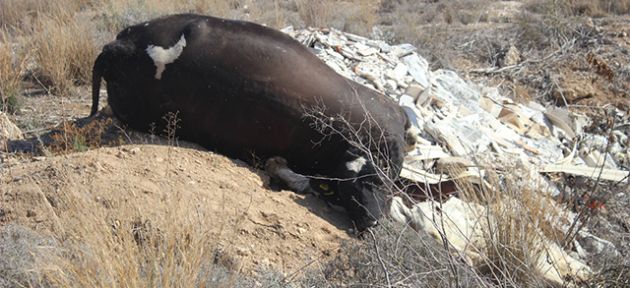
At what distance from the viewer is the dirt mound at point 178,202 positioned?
340 centimetres

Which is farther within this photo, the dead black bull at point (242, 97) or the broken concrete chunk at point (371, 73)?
the broken concrete chunk at point (371, 73)

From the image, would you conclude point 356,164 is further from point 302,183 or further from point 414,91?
point 414,91

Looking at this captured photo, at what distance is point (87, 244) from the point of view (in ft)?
9.08

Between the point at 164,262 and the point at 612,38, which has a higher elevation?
the point at 164,262

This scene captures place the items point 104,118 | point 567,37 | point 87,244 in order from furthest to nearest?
point 567,37 → point 104,118 → point 87,244

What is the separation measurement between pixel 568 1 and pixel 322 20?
14.9ft

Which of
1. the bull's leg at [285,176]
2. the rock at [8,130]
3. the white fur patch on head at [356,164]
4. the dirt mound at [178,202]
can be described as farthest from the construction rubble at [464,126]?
the rock at [8,130]

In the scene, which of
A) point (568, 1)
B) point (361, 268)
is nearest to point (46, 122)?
point (361, 268)

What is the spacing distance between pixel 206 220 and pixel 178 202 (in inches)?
13.1

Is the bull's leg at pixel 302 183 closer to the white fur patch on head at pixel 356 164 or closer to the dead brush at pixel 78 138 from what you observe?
the white fur patch on head at pixel 356 164

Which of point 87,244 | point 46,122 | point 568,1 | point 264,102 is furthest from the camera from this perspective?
point 568,1

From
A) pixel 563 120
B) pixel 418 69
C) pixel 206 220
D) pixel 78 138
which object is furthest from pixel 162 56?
pixel 563 120

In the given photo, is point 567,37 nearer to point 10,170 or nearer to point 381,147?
point 381,147

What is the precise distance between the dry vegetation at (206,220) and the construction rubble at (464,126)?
97 centimetres
